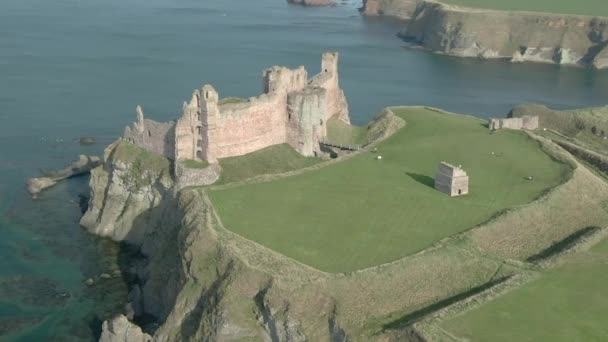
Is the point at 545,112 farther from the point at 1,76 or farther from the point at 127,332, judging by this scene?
the point at 1,76

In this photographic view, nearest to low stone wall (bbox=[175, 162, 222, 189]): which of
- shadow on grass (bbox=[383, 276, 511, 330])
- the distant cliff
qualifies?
shadow on grass (bbox=[383, 276, 511, 330])

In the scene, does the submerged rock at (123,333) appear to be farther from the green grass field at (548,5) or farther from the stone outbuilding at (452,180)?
the green grass field at (548,5)

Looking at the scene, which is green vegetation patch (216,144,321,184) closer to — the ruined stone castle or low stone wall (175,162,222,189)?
the ruined stone castle

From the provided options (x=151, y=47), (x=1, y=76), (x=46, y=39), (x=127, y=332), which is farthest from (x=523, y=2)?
(x=127, y=332)

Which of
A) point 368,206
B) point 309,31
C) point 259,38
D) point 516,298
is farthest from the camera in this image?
point 309,31

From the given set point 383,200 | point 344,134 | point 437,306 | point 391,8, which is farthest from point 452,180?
point 391,8

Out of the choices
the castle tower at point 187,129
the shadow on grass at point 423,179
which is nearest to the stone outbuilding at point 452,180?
the shadow on grass at point 423,179
